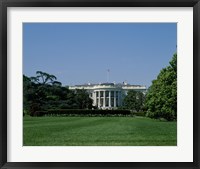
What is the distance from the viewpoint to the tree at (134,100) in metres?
10.6

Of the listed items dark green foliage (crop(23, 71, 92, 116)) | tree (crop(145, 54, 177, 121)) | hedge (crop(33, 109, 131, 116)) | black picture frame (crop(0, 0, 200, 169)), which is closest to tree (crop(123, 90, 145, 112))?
tree (crop(145, 54, 177, 121))

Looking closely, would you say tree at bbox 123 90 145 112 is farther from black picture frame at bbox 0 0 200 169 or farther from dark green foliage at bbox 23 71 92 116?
black picture frame at bbox 0 0 200 169

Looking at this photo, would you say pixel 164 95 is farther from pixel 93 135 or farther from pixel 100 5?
pixel 100 5

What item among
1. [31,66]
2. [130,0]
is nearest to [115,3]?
[130,0]

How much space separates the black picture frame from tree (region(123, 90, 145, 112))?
7685 millimetres

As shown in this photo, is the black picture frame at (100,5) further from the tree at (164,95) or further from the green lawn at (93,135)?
the tree at (164,95)

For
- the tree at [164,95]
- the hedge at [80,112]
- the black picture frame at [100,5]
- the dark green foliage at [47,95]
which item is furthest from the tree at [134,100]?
the black picture frame at [100,5]

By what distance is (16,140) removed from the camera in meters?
2.69

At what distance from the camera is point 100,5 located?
2.62 metres

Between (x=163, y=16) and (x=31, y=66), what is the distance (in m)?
2.21

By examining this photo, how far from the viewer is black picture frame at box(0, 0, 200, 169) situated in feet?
8.57

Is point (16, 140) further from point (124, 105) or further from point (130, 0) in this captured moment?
point (124, 105)

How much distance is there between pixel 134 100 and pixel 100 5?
9.22 m

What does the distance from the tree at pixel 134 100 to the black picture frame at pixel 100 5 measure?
7685 millimetres
